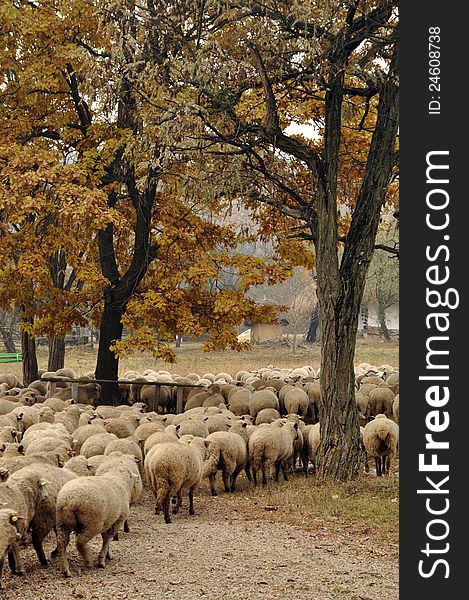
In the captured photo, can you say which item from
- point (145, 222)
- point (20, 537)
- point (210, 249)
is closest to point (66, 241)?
point (145, 222)

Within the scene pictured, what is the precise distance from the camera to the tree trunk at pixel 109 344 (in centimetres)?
2262

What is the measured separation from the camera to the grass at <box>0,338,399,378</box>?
150ft

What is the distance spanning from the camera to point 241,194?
1576cm

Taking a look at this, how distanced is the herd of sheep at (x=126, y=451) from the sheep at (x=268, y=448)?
0.02 m

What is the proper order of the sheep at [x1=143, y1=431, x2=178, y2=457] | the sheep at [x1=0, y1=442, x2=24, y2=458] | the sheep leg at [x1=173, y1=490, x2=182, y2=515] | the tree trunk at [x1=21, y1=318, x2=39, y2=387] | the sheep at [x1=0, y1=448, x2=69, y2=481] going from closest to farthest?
1. the sheep at [x1=0, y1=448, x2=69, y2=481]
2. the sheep at [x1=0, y1=442, x2=24, y2=458]
3. the sheep leg at [x1=173, y1=490, x2=182, y2=515]
4. the sheep at [x1=143, y1=431, x2=178, y2=457]
5. the tree trunk at [x1=21, y1=318, x2=39, y2=387]

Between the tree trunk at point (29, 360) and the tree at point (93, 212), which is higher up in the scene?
the tree at point (93, 212)

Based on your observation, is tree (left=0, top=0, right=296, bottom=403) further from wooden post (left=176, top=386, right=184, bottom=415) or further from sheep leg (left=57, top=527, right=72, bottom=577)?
sheep leg (left=57, top=527, right=72, bottom=577)

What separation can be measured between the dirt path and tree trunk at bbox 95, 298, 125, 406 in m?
10.8

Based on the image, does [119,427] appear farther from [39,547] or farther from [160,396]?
[160,396]

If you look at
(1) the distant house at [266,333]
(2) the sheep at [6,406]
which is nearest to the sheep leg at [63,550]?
(2) the sheep at [6,406]

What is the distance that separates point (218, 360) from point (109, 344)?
2927cm

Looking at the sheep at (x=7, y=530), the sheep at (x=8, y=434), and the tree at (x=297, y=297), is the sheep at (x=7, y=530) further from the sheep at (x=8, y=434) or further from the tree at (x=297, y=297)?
the tree at (x=297, y=297)

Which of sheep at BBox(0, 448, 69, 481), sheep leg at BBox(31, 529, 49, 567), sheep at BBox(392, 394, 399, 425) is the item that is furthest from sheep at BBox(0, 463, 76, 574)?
sheep at BBox(392, 394, 399, 425)

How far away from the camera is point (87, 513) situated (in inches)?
348
